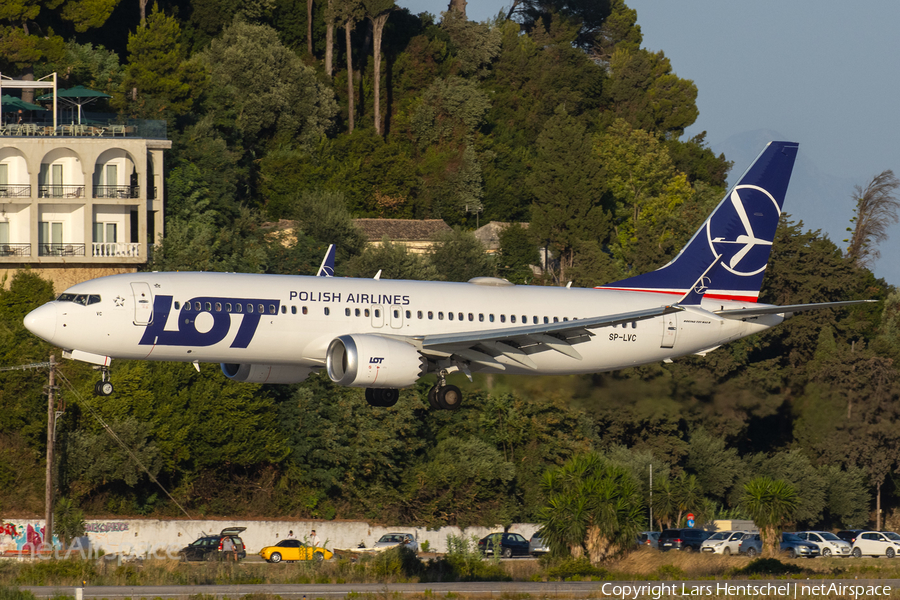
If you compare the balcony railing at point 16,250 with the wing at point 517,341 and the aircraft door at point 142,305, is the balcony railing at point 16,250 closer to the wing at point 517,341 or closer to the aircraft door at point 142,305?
the aircraft door at point 142,305

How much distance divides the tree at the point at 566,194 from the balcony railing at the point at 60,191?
54534mm

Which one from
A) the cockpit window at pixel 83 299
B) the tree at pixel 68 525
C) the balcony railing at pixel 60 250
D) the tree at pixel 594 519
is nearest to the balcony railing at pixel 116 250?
the balcony railing at pixel 60 250

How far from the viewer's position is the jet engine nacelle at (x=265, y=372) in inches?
1841

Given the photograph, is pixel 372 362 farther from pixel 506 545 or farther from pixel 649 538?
pixel 649 538

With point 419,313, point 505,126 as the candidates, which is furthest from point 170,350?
point 505,126

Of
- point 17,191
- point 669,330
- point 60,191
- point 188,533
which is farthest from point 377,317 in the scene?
point 17,191

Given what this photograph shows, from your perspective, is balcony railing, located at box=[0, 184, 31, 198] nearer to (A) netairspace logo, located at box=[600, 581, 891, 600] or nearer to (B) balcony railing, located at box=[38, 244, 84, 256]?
(B) balcony railing, located at box=[38, 244, 84, 256]

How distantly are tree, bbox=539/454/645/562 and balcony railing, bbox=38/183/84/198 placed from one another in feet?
179

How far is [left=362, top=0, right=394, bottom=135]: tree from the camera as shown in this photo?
143500 mm

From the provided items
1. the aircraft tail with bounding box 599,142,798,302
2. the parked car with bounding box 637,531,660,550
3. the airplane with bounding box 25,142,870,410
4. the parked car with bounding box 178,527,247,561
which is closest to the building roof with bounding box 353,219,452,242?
the parked car with bounding box 637,531,660,550

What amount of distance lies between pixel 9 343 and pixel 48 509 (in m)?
18.1

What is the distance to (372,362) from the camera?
4331 cm

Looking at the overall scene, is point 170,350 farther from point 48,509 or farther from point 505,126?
point 505,126

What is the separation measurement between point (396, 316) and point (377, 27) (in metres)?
108
